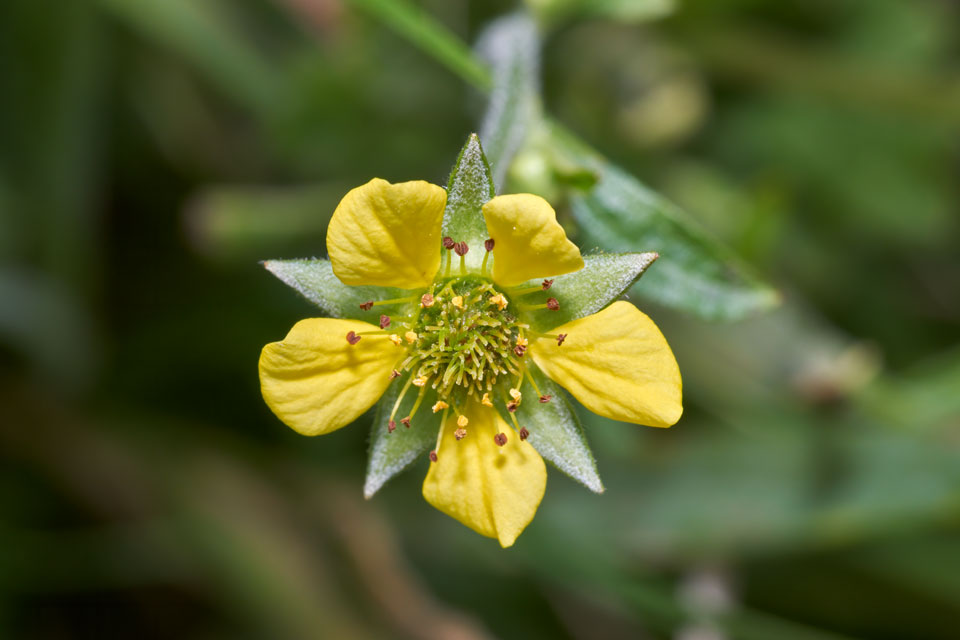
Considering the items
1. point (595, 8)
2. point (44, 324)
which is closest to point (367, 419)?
point (44, 324)

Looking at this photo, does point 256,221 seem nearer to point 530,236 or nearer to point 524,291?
point 524,291

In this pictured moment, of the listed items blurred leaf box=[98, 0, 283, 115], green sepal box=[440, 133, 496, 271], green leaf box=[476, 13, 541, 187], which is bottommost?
green sepal box=[440, 133, 496, 271]

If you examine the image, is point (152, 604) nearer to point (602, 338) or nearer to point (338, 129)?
point (338, 129)

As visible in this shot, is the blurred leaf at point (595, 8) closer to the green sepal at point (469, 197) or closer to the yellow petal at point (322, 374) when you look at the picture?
the green sepal at point (469, 197)

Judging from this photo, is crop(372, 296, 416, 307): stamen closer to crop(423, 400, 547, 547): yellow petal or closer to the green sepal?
the green sepal

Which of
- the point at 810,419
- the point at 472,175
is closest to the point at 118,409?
the point at 472,175

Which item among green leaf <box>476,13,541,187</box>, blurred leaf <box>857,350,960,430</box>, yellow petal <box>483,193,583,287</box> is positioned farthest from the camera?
blurred leaf <box>857,350,960,430</box>

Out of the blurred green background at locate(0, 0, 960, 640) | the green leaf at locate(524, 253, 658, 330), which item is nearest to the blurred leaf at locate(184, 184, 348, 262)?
the blurred green background at locate(0, 0, 960, 640)

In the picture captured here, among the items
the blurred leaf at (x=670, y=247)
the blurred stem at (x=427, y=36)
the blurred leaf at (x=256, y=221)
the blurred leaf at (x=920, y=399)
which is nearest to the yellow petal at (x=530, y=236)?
the blurred leaf at (x=670, y=247)
